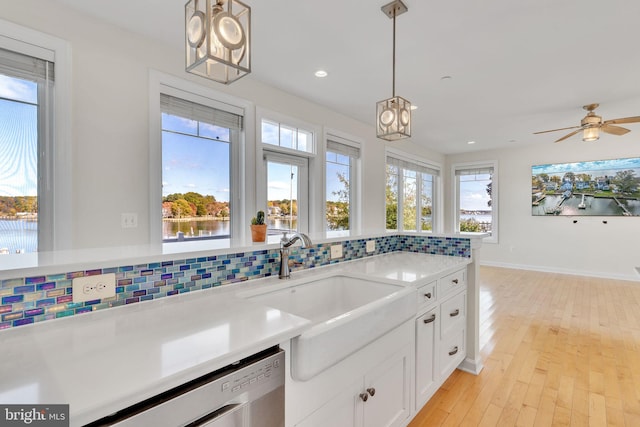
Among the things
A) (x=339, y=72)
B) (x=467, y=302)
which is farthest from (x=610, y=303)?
(x=339, y=72)

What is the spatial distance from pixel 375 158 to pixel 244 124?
2.54 metres

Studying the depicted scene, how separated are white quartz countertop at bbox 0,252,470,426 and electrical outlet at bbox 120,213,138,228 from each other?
1529 mm

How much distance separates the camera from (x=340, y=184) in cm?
464

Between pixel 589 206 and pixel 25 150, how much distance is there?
7977 millimetres

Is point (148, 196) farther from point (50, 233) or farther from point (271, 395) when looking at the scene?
point (271, 395)

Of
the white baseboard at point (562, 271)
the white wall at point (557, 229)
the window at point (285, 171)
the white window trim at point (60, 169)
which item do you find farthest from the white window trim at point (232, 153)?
the white baseboard at point (562, 271)

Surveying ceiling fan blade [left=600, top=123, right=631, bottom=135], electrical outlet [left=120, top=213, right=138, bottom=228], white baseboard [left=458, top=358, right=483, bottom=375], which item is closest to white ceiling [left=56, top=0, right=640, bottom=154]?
ceiling fan blade [left=600, top=123, right=631, bottom=135]

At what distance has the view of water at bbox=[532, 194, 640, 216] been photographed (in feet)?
17.9

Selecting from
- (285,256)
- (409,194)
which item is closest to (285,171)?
(285,256)

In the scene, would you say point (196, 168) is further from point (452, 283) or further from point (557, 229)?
point (557, 229)

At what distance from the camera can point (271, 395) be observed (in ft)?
3.00

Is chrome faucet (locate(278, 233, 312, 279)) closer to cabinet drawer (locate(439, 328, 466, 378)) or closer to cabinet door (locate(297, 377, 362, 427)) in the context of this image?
cabinet door (locate(297, 377, 362, 427))

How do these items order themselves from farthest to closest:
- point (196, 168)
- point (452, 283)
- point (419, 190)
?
point (419, 190) < point (196, 168) < point (452, 283)

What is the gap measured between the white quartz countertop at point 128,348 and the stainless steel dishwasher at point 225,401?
42 millimetres
